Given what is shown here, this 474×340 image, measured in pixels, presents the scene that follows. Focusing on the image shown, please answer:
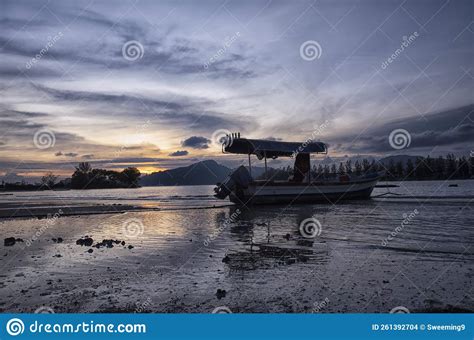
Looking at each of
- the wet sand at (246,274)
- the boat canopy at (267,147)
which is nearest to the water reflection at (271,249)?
the wet sand at (246,274)

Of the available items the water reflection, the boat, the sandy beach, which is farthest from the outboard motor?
the sandy beach

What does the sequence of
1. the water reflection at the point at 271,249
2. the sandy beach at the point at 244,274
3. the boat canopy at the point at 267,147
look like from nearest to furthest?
the sandy beach at the point at 244,274
the water reflection at the point at 271,249
the boat canopy at the point at 267,147

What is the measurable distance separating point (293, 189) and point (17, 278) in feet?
105

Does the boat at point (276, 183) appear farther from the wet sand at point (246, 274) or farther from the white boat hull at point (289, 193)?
the wet sand at point (246, 274)

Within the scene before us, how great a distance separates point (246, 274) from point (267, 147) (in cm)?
2912

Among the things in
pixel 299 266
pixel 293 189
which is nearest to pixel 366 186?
pixel 293 189

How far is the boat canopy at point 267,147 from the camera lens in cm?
3575

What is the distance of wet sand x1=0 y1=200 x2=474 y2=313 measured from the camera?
268 inches

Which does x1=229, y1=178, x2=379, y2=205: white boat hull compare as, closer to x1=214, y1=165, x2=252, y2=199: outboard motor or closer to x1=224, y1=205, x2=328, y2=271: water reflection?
x1=214, y1=165, x2=252, y2=199: outboard motor

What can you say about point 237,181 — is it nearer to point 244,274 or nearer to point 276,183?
point 276,183

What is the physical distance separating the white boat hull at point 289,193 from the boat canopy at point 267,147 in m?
3.44

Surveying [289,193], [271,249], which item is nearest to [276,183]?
[289,193]

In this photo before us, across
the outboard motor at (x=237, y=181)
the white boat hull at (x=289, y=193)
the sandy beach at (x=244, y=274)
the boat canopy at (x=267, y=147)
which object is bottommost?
the sandy beach at (x=244, y=274)
